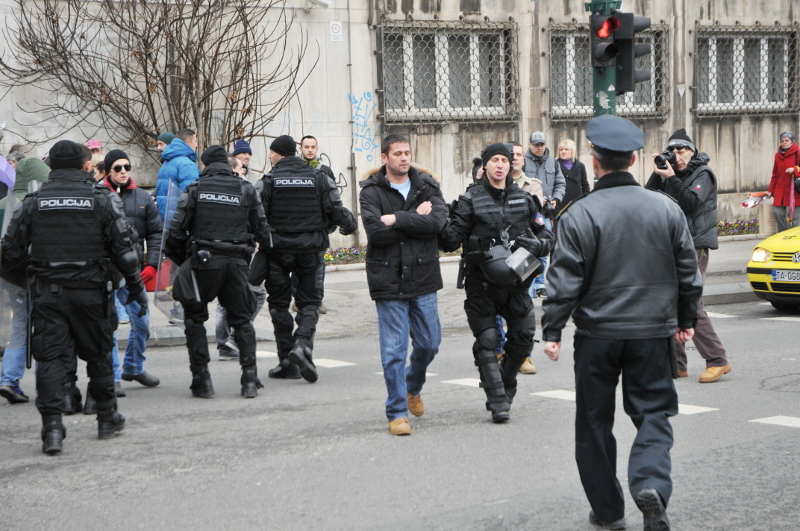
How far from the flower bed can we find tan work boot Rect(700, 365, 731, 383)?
479 inches

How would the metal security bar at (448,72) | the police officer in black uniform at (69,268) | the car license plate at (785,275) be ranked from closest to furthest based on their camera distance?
1. the police officer in black uniform at (69,268)
2. the car license plate at (785,275)
3. the metal security bar at (448,72)

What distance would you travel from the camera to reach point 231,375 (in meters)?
8.88

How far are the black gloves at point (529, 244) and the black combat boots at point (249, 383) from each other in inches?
89.0

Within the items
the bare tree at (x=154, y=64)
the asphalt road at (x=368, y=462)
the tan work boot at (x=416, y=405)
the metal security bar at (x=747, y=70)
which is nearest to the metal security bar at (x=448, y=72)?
the bare tree at (x=154, y=64)

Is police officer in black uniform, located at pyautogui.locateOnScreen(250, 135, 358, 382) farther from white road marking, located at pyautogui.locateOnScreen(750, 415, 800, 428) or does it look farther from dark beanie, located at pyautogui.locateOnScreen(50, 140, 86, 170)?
white road marking, located at pyautogui.locateOnScreen(750, 415, 800, 428)

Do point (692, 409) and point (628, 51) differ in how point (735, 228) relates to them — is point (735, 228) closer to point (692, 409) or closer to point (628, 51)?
point (628, 51)

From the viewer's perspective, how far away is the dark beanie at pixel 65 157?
639cm

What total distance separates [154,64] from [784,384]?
440 inches

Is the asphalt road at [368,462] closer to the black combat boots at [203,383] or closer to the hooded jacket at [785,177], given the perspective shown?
the black combat boots at [203,383]

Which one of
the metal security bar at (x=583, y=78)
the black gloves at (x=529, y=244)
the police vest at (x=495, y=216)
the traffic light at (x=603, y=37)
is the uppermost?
the metal security bar at (x=583, y=78)

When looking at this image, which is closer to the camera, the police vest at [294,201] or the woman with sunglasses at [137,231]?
the woman with sunglasses at [137,231]

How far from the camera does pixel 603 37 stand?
10070 millimetres

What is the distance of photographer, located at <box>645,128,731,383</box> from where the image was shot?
802 cm

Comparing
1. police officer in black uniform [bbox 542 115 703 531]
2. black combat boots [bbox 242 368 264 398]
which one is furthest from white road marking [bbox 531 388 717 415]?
police officer in black uniform [bbox 542 115 703 531]
